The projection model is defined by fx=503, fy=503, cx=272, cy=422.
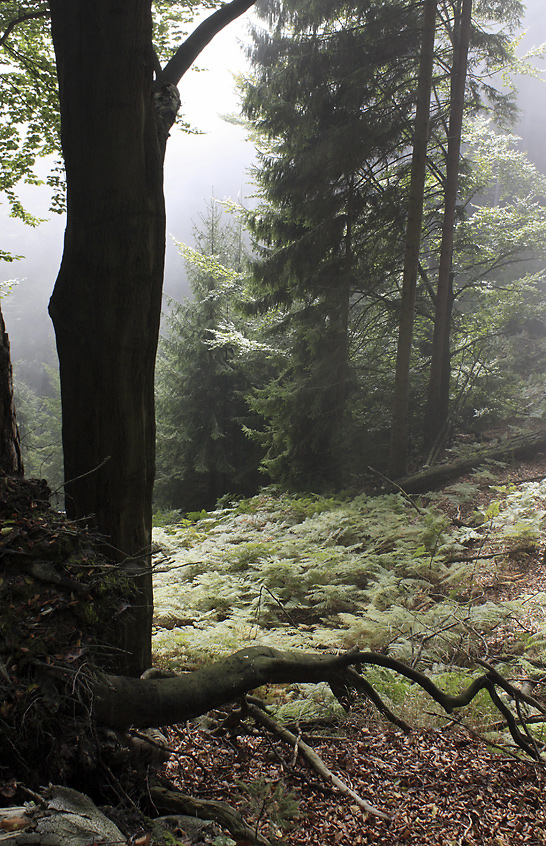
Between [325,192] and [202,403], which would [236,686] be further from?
[202,403]

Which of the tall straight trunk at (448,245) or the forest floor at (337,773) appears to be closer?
the forest floor at (337,773)

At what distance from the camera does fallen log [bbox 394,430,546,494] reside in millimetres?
9055

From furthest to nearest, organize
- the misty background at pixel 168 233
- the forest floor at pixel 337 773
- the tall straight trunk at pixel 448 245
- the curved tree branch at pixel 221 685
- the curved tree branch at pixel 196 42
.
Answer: the misty background at pixel 168 233 → the tall straight trunk at pixel 448 245 → the curved tree branch at pixel 196 42 → the curved tree branch at pixel 221 685 → the forest floor at pixel 337 773

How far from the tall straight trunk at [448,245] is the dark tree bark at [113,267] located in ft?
27.2

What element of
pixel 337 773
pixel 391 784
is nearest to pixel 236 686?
pixel 337 773

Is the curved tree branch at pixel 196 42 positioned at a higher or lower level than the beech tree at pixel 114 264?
higher

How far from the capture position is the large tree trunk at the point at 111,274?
2395 mm

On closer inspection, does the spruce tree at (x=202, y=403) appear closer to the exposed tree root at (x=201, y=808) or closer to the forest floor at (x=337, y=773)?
the forest floor at (x=337, y=773)

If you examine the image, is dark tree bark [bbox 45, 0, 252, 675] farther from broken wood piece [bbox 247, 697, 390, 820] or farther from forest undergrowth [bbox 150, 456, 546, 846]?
forest undergrowth [bbox 150, 456, 546, 846]

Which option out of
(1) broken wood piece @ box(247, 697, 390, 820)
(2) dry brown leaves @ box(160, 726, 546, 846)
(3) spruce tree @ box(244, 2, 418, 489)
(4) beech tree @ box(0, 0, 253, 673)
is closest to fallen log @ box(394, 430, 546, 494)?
(3) spruce tree @ box(244, 2, 418, 489)

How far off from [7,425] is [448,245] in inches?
375

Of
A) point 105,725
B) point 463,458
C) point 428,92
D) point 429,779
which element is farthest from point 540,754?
point 428,92

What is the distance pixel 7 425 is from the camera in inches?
95.3

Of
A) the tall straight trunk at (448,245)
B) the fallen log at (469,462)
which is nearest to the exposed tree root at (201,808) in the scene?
the fallen log at (469,462)
